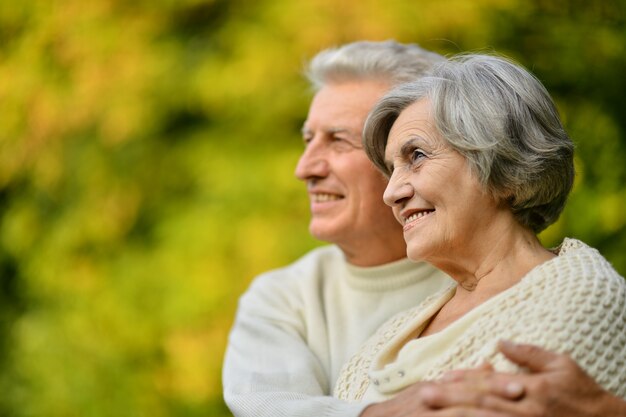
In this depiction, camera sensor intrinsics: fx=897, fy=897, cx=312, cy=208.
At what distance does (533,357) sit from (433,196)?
0.44 metres

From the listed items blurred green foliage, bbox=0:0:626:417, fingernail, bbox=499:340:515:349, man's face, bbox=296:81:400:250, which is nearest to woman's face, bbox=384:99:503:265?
fingernail, bbox=499:340:515:349

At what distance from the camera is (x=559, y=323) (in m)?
1.74

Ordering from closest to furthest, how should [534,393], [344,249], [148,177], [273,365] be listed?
[534,393] < [273,365] < [344,249] < [148,177]

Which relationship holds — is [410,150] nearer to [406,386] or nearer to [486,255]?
[486,255]

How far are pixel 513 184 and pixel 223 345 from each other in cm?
289

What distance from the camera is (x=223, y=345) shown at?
15.0 ft

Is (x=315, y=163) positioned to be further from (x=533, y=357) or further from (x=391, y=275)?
(x=533, y=357)

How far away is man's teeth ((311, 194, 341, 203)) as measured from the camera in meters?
2.74

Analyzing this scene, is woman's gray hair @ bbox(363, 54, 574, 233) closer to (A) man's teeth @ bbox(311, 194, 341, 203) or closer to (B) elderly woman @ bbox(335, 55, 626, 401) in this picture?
(B) elderly woman @ bbox(335, 55, 626, 401)

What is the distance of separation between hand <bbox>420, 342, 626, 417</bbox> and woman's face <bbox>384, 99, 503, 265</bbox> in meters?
0.33

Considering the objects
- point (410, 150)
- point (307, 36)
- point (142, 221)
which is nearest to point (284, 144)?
point (307, 36)

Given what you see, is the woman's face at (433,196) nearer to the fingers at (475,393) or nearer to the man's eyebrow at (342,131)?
the fingers at (475,393)

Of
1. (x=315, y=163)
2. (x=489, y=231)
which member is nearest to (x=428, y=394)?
(x=489, y=231)

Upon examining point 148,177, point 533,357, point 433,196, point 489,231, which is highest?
point 148,177
